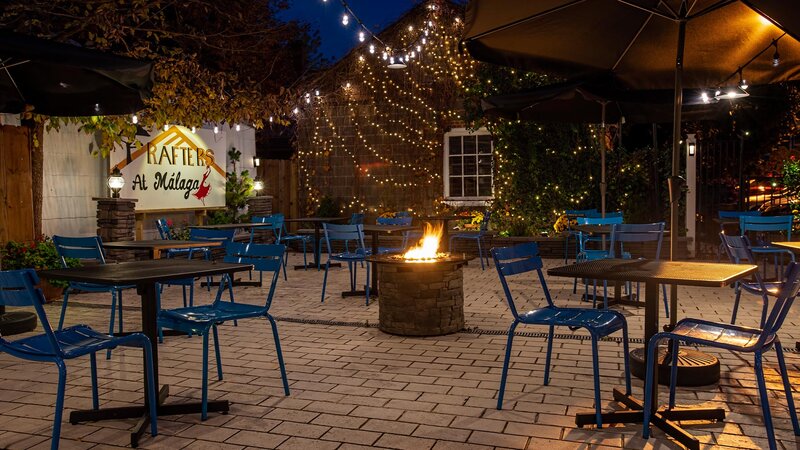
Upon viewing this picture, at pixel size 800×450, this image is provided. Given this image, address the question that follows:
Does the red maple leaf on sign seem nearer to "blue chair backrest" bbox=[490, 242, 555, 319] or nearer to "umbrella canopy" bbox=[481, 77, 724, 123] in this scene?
"umbrella canopy" bbox=[481, 77, 724, 123]

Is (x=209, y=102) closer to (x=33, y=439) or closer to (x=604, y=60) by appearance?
(x=604, y=60)

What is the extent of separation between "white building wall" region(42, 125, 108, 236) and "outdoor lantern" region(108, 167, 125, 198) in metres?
0.20

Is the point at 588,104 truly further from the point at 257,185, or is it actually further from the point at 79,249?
the point at 257,185

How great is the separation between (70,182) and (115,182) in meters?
0.57

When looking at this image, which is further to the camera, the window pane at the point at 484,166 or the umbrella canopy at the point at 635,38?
the window pane at the point at 484,166

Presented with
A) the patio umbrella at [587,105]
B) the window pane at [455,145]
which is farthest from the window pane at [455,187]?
the patio umbrella at [587,105]

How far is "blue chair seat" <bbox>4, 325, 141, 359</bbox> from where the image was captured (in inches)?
127

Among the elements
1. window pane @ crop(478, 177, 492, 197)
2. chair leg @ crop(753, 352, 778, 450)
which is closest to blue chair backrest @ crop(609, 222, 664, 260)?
chair leg @ crop(753, 352, 778, 450)

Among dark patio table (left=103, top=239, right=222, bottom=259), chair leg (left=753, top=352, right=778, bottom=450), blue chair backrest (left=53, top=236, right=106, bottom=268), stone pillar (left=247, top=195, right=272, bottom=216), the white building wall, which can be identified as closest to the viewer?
chair leg (left=753, top=352, right=778, bottom=450)

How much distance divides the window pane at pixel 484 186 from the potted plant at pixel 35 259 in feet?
26.6

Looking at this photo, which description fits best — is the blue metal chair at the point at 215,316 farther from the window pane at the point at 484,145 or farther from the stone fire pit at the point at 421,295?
the window pane at the point at 484,145

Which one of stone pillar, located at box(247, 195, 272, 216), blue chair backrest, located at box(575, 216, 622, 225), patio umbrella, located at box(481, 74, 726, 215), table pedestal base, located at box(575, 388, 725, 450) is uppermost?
patio umbrella, located at box(481, 74, 726, 215)

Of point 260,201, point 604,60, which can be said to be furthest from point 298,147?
point 604,60

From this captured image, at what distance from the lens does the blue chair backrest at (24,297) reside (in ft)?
10.3
